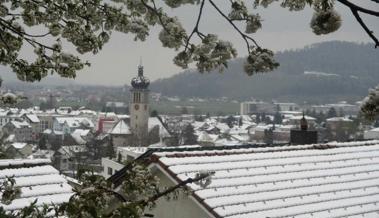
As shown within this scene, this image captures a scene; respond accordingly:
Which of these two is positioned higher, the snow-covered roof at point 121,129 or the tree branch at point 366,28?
the tree branch at point 366,28

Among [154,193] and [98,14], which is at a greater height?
[98,14]

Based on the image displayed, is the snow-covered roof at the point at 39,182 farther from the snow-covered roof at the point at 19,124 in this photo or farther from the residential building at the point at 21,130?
the snow-covered roof at the point at 19,124

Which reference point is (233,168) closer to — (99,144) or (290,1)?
(290,1)

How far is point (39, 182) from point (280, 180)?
3.33 m

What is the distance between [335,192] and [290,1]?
5733 millimetres

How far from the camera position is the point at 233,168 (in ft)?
25.1

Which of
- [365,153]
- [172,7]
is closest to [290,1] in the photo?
[172,7]

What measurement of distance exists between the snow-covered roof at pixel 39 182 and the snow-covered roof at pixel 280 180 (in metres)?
1.40

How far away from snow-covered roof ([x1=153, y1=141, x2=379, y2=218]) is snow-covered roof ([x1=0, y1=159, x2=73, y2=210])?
1.40 metres

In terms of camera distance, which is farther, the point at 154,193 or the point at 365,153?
the point at 365,153

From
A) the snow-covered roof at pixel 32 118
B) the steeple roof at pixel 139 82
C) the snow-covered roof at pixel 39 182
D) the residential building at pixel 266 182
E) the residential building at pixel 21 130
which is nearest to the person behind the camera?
the snow-covered roof at pixel 39 182

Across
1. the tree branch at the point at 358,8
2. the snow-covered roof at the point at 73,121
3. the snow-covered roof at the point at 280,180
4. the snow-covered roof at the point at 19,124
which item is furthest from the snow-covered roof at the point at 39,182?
the snow-covered roof at the point at 73,121

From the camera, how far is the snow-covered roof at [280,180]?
688cm

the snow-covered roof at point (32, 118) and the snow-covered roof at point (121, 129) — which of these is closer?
the snow-covered roof at point (121, 129)
